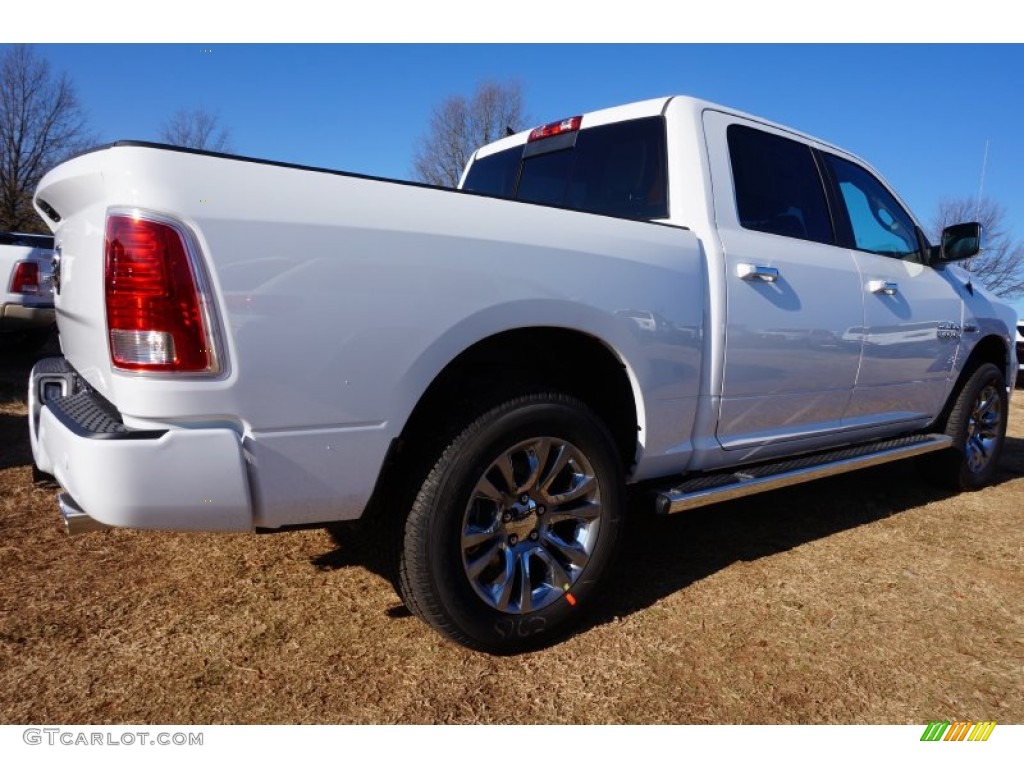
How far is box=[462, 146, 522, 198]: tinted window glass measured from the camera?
3680mm

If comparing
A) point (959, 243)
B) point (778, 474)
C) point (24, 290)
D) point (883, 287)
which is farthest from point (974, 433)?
point (24, 290)

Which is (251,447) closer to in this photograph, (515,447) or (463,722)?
(515,447)

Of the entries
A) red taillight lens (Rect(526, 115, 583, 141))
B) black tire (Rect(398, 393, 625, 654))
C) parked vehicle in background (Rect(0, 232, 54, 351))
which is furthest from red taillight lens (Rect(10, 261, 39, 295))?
black tire (Rect(398, 393, 625, 654))

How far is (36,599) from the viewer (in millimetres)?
2469

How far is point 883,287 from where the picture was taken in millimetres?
3504

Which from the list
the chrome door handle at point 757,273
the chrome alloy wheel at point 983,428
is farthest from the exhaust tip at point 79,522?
the chrome alloy wheel at point 983,428

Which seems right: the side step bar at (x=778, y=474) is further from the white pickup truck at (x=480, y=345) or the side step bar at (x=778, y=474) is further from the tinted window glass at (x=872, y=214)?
the tinted window glass at (x=872, y=214)

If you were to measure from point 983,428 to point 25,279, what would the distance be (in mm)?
7925

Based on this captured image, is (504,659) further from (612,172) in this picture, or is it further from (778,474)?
(612,172)

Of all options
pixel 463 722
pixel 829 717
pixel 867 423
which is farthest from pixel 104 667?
pixel 867 423

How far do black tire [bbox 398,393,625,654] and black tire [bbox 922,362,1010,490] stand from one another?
314cm

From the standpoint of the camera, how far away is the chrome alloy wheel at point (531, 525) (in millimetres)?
2219

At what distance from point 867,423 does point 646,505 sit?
170cm

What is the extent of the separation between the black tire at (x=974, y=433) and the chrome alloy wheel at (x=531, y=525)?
10.6 feet
